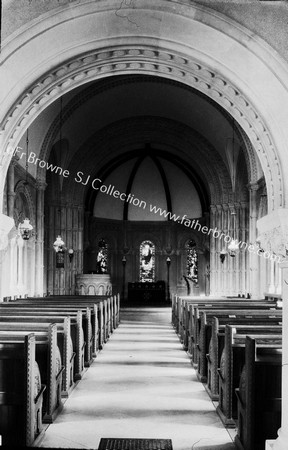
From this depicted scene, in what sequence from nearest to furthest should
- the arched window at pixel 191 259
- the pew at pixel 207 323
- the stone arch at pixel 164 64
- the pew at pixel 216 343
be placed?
the stone arch at pixel 164 64 < the pew at pixel 216 343 < the pew at pixel 207 323 < the arched window at pixel 191 259

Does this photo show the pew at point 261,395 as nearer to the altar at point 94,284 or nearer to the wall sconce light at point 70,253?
the altar at point 94,284

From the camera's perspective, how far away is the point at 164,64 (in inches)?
356

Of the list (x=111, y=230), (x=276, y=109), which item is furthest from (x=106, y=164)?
(x=276, y=109)

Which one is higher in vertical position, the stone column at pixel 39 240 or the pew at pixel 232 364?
the stone column at pixel 39 240

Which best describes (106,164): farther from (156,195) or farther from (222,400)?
(222,400)

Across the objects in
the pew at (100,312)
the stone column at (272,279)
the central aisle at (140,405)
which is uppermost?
the stone column at (272,279)

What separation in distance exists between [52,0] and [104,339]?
342 inches

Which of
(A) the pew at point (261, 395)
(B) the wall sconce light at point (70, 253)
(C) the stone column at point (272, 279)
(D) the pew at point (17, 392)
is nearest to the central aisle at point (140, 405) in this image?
(D) the pew at point (17, 392)

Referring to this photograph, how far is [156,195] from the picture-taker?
30.1 m

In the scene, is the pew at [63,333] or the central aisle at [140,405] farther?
the pew at [63,333]

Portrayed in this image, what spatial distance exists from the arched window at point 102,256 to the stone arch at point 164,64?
20148mm

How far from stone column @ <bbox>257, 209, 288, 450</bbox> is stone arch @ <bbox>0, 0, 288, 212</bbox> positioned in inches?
34.3

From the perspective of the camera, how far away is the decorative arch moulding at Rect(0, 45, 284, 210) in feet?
27.9

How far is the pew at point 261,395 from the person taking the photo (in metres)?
5.43
